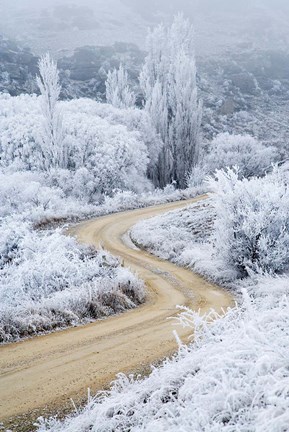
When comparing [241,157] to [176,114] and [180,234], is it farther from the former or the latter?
[180,234]

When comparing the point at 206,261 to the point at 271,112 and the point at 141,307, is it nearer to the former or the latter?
the point at 141,307

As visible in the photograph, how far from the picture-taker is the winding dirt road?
5.43 meters

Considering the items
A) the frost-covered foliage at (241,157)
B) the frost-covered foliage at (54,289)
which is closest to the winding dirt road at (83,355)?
the frost-covered foliage at (54,289)

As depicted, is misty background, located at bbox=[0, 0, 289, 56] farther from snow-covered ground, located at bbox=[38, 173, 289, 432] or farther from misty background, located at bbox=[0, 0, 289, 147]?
snow-covered ground, located at bbox=[38, 173, 289, 432]

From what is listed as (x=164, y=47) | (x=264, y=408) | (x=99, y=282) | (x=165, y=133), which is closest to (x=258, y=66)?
(x=164, y=47)

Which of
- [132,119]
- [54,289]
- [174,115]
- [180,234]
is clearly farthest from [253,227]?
[132,119]

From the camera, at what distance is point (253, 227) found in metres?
12.9

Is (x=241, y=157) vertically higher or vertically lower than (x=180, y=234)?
lower

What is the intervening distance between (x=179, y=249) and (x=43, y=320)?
9330mm

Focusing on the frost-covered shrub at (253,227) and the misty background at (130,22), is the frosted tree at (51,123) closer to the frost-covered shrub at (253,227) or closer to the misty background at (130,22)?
the frost-covered shrub at (253,227)

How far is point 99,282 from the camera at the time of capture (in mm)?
10219

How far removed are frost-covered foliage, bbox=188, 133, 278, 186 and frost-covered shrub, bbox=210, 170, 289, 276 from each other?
87.2ft

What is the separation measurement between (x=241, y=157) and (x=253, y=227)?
103 ft

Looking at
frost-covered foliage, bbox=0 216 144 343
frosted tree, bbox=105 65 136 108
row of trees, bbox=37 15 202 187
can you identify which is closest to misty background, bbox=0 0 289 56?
frosted tree, bbox=105 65 136 108
